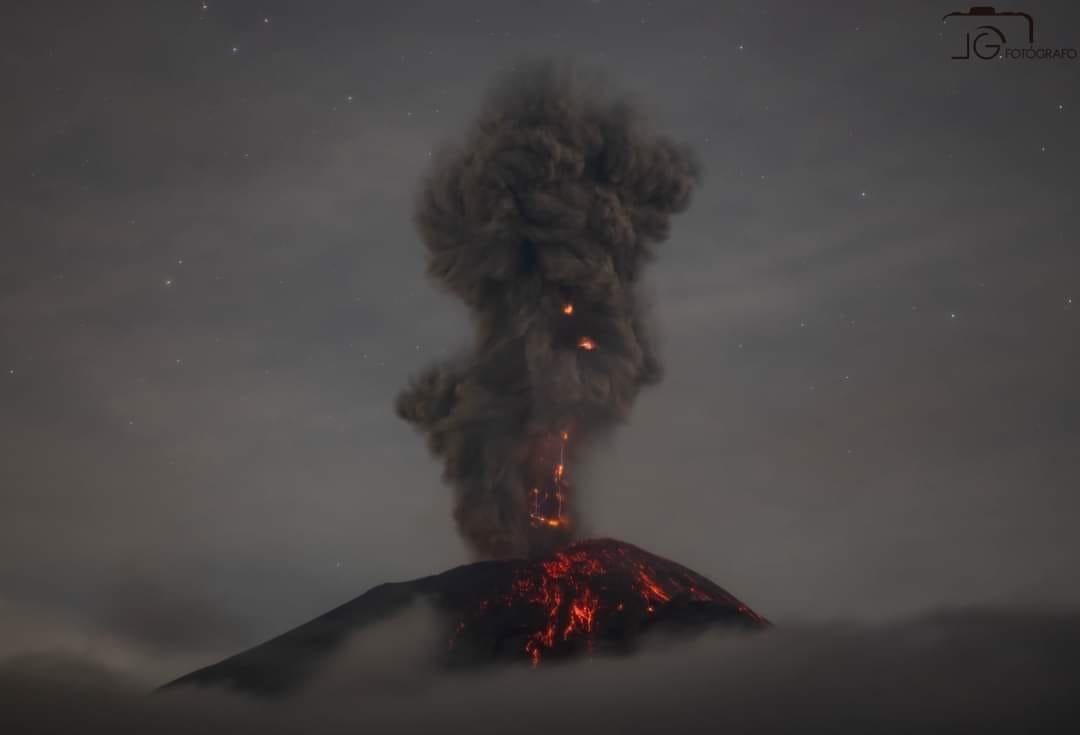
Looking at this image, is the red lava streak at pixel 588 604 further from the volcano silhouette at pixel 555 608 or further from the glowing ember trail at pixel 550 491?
the glowing ember trail at pixel 550 491

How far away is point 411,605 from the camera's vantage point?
58.0 metres

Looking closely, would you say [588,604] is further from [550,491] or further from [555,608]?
[550,491]

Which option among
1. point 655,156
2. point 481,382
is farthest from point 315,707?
point 655,156

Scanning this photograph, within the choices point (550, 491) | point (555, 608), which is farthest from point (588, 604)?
point (550, 491)

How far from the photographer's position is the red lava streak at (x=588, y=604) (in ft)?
162

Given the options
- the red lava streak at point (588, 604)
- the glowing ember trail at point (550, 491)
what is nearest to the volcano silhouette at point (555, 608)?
the red lava streak at point (588, 604)

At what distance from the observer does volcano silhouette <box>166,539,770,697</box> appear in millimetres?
49562

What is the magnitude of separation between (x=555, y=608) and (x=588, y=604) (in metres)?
1.65

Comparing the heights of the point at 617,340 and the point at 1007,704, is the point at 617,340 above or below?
above

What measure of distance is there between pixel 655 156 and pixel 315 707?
1428 inches

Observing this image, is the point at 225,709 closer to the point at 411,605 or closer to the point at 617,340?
the point at 411,605

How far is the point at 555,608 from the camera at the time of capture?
50.8m

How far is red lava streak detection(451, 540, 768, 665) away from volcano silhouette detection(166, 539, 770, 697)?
0.05 m

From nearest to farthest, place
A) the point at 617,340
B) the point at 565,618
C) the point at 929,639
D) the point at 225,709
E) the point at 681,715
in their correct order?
the point at 617,340 < the point at 565,618 < the point at 225,709 < the point at 681,715 < the point at 929,639
